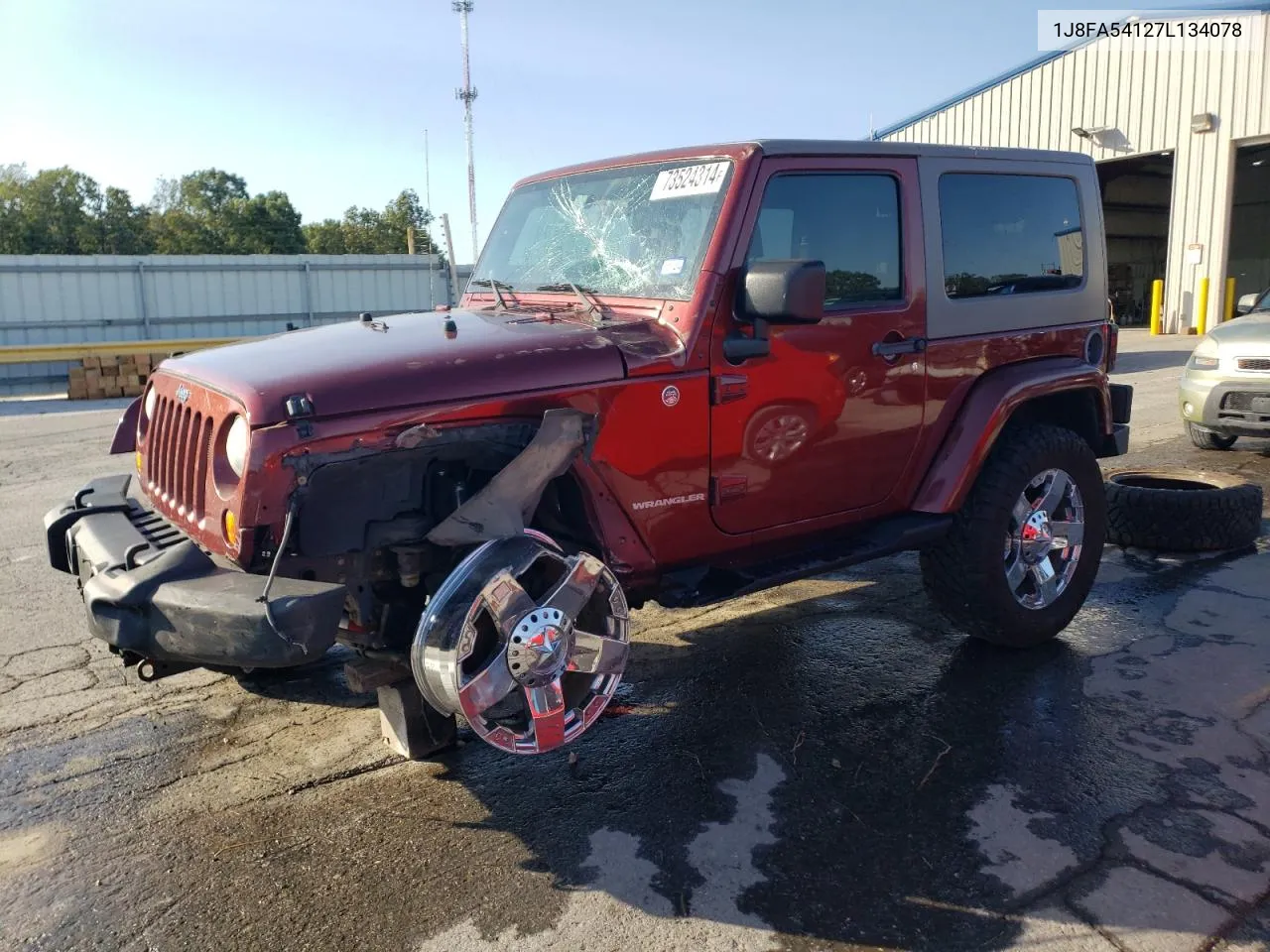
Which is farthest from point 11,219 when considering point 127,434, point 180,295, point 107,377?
point 127,434

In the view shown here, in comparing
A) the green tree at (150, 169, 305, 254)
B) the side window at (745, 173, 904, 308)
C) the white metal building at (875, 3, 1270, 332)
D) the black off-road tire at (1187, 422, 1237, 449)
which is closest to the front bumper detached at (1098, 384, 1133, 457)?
the side window at (745, 173, 904, 308)

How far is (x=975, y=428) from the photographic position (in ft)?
13.6

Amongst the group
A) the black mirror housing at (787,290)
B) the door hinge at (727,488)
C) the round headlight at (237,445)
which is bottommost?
the door hinge at (727,488)

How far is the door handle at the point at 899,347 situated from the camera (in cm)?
388

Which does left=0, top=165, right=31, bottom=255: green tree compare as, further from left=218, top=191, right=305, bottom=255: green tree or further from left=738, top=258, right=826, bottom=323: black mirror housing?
left=738, top=258, right=826, bottom=323: black mirror housing

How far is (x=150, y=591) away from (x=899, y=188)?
10.2 feet

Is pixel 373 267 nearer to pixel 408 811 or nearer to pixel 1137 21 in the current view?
pixel 1137 21

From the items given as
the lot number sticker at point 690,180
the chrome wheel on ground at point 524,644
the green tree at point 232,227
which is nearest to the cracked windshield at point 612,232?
the lot number sticker at point 690,180

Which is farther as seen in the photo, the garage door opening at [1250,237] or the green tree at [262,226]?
the green tree at [262,226]

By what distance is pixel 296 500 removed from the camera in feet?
9.03

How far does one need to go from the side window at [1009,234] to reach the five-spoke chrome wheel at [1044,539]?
90 cm

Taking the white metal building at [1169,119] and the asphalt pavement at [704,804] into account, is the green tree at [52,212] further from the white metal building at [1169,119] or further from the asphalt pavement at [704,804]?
the asphalt pavement at [704,804]

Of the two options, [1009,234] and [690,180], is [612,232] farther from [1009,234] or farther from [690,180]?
[1009,234]

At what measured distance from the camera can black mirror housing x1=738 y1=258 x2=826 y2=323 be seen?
324 cm
